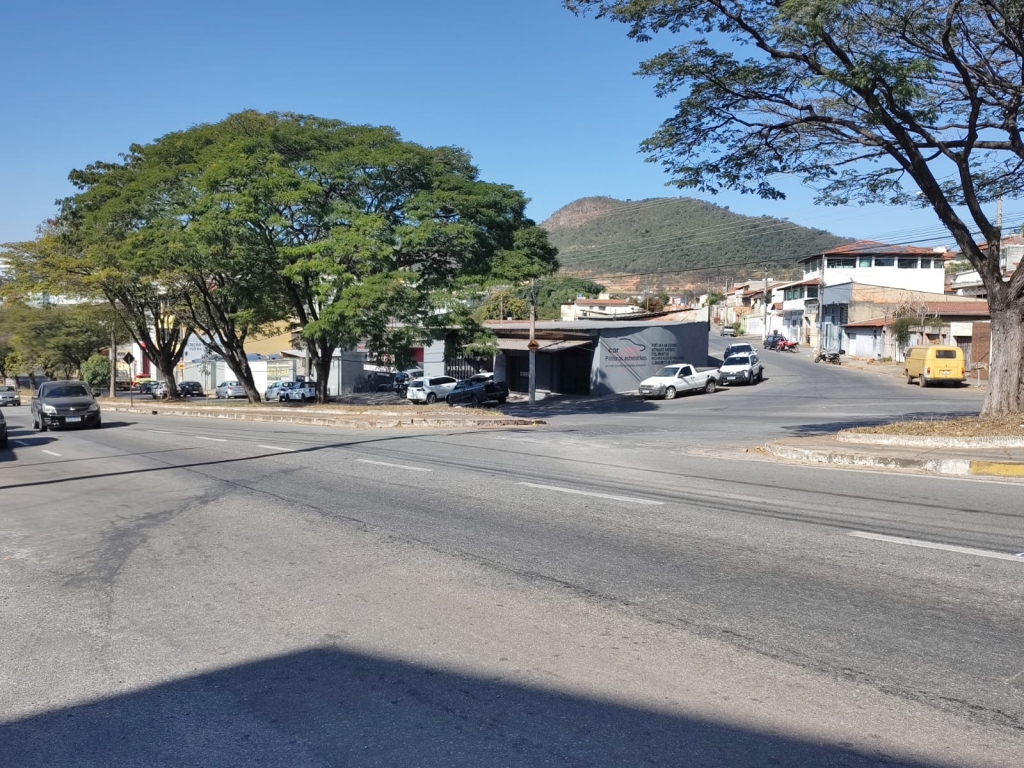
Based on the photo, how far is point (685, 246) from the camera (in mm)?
154875

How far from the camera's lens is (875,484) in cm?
1130

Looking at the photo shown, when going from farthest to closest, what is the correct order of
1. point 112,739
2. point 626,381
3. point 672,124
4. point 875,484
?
point 626,381 < point 672,124 < point 875,484 < point 112,739

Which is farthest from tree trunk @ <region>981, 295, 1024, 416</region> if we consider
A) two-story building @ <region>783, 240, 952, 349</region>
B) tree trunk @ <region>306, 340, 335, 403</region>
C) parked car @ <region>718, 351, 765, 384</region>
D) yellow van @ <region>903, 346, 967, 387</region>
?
two-story building @ <region>783, 240, 952, 349</region>

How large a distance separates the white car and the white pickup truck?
394 inches

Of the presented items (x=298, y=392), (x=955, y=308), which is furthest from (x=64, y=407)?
(x=955, y=308)

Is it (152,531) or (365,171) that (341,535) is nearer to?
(152,531)

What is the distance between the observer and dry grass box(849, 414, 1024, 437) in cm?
1389

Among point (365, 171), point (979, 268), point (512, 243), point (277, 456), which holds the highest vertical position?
point (365, 171)

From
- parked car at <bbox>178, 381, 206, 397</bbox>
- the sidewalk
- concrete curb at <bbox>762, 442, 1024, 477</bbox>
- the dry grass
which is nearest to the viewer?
concrete curb at <bbox>762, 442, 1024, 477</bbox>

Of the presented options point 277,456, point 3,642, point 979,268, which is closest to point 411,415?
point 277,456

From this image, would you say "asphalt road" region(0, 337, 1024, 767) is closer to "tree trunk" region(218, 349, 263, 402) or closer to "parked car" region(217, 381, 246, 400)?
"tree trunk" region(218, 349, 263, 402)

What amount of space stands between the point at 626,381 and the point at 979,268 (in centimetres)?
3076

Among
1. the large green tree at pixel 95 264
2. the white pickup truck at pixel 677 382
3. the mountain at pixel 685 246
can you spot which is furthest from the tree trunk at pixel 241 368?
the mountain at pixel 685 246

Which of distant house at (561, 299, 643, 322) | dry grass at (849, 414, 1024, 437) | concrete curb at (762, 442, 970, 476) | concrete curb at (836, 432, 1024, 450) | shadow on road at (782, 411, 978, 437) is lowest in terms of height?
shadow on road at (782, 411, 978, 437)
